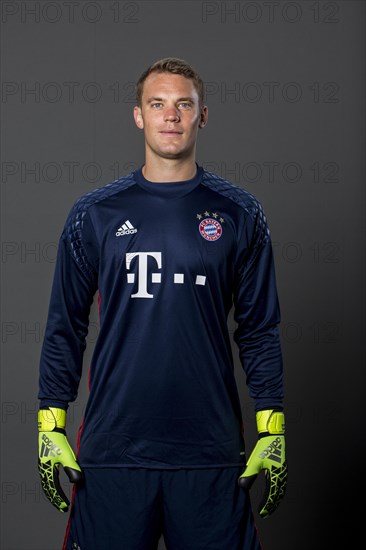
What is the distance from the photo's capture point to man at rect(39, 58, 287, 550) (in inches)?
76.1

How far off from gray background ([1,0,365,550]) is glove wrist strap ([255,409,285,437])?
4.18ft

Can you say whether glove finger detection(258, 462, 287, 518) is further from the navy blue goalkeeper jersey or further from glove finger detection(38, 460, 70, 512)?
glove finger detection(38, 460, 70, 512)

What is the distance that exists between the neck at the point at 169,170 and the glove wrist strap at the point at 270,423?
0.58 meters

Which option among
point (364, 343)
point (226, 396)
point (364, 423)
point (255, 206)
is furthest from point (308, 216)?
point (226, 396)

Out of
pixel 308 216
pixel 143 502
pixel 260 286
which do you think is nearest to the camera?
pixel 143 502

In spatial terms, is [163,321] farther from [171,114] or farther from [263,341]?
[171,114]

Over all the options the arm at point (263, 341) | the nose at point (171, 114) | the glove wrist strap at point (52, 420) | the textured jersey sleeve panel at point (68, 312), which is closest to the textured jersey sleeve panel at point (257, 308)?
the arm at point (263, 341)

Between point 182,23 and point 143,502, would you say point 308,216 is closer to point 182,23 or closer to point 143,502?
point 182,23

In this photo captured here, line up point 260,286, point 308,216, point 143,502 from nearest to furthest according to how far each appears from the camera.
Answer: point 143,502 → point 260,286 → point 308,216

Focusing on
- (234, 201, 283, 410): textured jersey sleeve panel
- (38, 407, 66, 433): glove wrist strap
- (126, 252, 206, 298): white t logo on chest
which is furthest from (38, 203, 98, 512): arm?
(234, 201, 283, 410): textured jersey sleeve panel

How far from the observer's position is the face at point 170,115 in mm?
2002

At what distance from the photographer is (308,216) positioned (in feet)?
10.9

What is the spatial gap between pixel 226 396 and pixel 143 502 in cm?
30

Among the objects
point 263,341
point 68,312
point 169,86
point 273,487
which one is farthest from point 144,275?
point 273,487
